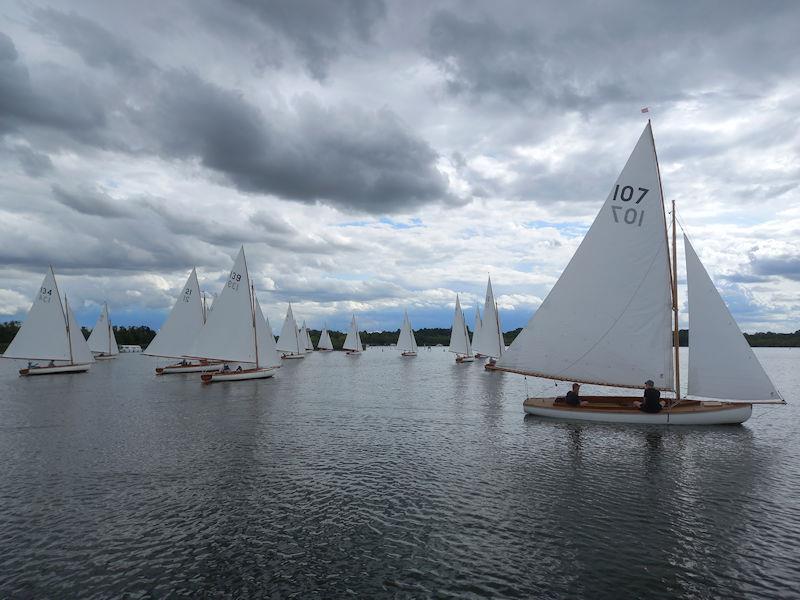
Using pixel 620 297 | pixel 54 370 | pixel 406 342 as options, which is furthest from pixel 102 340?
pixel 620 297

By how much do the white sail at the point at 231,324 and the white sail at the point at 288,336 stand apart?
7192 cm

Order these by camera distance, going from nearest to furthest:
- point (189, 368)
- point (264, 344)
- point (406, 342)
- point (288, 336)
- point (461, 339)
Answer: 1. point (264, 344)
2. point (189, 368)
3. point (461, 339)
4. point (288, 336)
5. point (406, 342)

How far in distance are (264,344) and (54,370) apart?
34451mm

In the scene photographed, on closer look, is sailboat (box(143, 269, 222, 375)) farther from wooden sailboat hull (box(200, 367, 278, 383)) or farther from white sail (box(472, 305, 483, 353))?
white sail (box(472, 305, 483, 353))

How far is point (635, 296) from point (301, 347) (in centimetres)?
12896

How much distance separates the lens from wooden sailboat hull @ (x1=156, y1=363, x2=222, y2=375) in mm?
79312

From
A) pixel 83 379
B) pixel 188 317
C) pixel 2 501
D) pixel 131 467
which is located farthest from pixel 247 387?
pixel 2 501

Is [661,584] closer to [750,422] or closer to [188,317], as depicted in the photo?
[750,422]

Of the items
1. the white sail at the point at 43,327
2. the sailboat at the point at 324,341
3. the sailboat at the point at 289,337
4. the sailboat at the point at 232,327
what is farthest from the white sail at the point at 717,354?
the sailboat at the point at 324,341

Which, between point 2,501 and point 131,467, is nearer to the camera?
point 2,501

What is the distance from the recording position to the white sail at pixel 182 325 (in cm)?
7375

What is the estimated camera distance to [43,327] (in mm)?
69188

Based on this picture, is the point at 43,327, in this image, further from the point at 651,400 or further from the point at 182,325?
the point at 651,400

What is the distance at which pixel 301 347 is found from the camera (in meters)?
152
